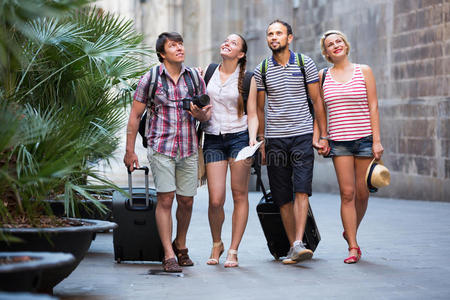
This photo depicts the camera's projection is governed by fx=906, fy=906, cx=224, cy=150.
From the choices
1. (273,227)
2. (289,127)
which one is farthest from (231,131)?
(273,227)

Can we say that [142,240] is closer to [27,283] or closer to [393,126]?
[27,283]

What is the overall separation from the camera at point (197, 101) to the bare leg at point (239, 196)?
56cm

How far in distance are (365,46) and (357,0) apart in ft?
3.19

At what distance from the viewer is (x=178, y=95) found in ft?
22.7

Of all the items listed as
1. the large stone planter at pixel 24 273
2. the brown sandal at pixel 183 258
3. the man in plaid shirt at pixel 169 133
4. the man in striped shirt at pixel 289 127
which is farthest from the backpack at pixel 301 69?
the large stone planter at pixel 24 273

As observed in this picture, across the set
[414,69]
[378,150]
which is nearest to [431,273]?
[378,150]

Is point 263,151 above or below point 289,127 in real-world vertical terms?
below

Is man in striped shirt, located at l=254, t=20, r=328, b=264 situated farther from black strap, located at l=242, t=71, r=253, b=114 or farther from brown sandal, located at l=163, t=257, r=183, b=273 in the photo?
brown sandal, located at l=163, t=257, r=183, b=273

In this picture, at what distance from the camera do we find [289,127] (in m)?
7.09

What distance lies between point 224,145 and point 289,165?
56cm

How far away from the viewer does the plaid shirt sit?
688 cm

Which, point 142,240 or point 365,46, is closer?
point 142,240

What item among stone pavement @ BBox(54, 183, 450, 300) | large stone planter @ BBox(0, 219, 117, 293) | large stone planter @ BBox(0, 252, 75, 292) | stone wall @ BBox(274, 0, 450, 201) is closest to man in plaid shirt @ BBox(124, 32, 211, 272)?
stone pavement @ BBox(54, 183, 450, 300)

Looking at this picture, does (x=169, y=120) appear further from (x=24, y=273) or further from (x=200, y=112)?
(x=24, y=273)
